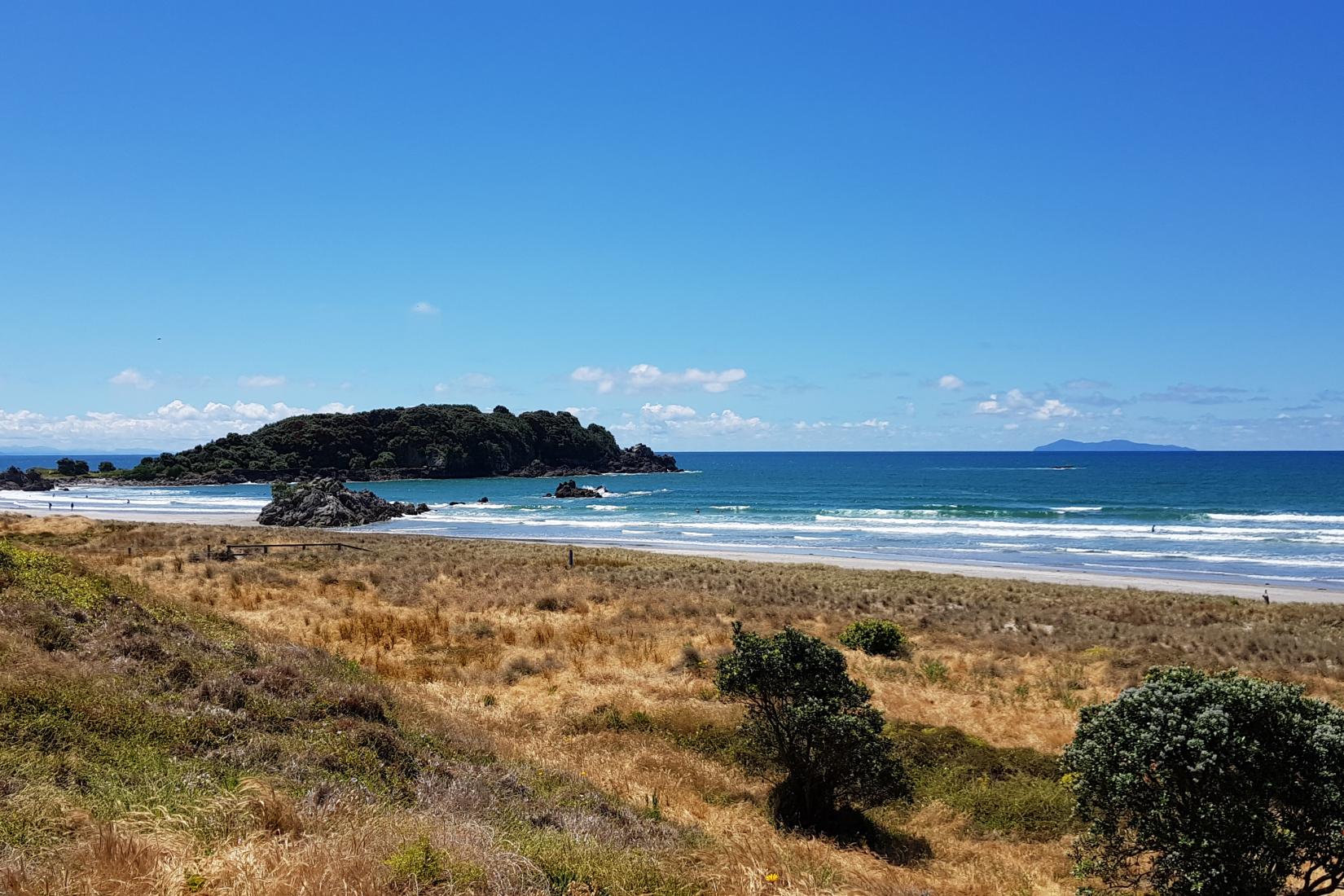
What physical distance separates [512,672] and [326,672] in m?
5.64

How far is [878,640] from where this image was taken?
20.0 m

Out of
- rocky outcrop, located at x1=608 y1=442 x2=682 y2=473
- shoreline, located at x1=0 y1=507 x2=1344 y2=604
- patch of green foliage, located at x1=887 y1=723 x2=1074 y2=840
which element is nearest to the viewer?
patch of green foliage, located at x1=887 y1=723 x2=1074 y2=840

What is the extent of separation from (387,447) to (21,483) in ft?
190

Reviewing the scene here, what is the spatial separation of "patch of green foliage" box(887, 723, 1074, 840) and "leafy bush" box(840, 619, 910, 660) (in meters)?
6.42

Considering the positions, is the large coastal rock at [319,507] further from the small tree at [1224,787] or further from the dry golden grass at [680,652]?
the small tree at [1224,787]

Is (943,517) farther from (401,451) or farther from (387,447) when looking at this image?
(387,447)

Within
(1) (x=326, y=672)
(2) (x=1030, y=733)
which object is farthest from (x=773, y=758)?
(1) (x=326, y=672)

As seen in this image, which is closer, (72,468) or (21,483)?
(21,483)

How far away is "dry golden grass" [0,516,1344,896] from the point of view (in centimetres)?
740

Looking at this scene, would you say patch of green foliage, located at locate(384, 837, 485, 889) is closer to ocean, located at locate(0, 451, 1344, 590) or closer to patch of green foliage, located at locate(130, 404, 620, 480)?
ocean, located at locate(0, 451, 1344, 590)

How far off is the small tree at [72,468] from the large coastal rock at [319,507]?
102556 millimetres

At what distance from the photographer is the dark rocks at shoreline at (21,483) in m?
116

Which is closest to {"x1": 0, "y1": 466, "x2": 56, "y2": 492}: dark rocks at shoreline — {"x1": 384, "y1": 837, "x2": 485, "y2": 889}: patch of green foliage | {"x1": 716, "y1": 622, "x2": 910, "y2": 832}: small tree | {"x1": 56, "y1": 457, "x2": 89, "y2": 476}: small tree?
{"x1": 56, "y1": 457, "x2": 89, "y2": 476}: small tree

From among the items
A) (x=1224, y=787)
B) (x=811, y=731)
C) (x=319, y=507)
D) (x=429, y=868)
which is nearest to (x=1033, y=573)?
(x=811, y=731)
